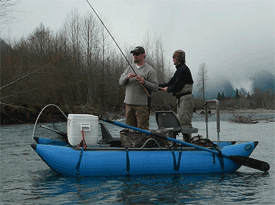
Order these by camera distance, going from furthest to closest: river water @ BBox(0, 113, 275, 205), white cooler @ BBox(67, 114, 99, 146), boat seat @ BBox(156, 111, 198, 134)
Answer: boat seat @ BBox(156, 111, 198, 134) < white cooler @ BBox(67, 114, 99, 146) < river water @ BBox(0, 113, 275, 205)

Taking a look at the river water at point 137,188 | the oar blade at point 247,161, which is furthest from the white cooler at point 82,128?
the oar blade at point 247,161

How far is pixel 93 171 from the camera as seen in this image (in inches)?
205

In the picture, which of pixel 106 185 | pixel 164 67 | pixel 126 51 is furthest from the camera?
pixel 164 67

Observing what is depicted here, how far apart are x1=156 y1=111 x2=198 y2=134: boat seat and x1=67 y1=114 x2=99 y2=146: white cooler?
1154 mm

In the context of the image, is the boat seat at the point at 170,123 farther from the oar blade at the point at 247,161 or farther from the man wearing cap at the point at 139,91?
the oar blade at the point at 247,161

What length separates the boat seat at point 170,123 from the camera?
546 centimetres

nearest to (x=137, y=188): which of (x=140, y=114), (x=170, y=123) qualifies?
(x=140, y=114)

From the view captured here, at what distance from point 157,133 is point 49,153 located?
1723 millimetres

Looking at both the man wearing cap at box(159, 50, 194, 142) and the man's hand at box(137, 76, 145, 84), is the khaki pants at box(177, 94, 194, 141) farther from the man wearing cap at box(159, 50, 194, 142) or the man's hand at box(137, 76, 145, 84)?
the man's hand at box(137, 76, 145, 84)

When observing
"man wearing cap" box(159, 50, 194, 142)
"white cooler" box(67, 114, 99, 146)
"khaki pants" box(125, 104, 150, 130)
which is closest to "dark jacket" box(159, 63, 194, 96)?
"man wearing cap" box(159, 50, 194, 142)

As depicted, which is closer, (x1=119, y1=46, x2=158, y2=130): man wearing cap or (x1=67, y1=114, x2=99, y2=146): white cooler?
(x1=67, y1=114, x2=99, y2=146): white cooler

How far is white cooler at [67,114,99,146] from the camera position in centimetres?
529

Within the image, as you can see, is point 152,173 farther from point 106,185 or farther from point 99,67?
point 99,67

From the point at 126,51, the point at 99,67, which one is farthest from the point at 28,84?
the point at 126,51
